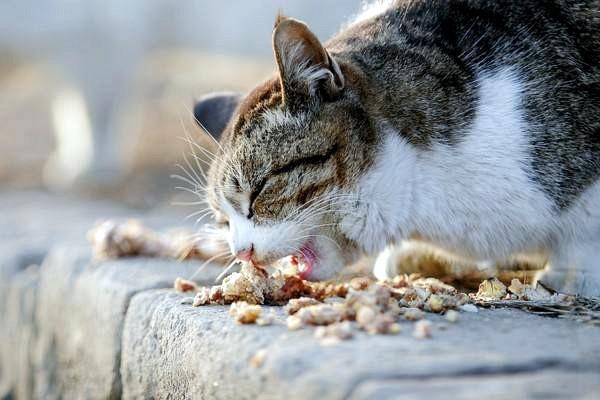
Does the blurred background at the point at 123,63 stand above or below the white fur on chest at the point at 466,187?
above

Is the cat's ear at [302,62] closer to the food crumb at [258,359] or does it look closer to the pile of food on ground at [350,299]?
the pile of food on ground at [350,299]

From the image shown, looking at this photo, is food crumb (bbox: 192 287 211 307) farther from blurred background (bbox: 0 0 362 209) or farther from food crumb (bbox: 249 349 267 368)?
blurred background (bbox: 0 0 362 209)

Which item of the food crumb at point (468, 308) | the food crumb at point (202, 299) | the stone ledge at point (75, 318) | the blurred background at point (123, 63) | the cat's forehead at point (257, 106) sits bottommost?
the stone ledge at point (75, 318)

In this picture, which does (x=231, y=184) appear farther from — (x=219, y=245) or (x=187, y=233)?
(x=187, y=233)

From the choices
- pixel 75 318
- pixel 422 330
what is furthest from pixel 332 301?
pixel 75 318

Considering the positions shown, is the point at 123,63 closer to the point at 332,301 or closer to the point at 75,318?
the point at 75,318

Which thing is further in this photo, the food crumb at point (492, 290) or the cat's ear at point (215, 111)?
the cat's ear at point (215, 111)

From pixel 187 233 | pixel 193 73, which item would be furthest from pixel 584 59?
pixel 193 73

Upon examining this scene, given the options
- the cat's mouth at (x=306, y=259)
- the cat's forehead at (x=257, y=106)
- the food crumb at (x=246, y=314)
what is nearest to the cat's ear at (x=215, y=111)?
the cat's forehead at (x=257, y=106)
